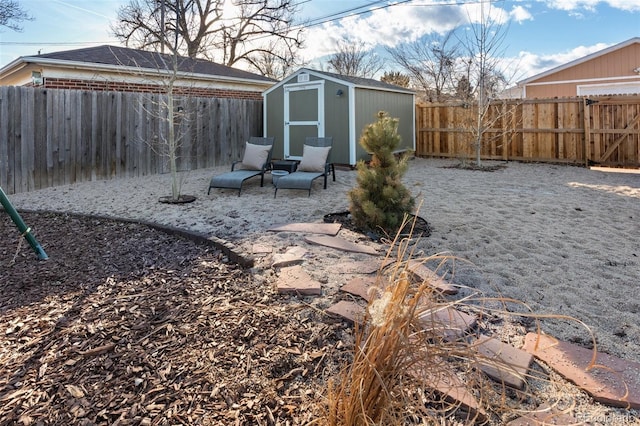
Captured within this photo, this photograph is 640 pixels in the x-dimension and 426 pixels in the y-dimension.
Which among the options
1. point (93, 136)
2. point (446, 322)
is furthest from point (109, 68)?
point (446, 322)

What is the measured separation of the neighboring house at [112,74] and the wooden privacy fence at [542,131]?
17.9 feet

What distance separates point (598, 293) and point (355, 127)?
6.90 meters

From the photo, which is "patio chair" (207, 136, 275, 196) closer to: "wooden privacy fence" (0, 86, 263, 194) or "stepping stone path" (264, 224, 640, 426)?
"wooden privacy fence" (0, 86, 263, 194)

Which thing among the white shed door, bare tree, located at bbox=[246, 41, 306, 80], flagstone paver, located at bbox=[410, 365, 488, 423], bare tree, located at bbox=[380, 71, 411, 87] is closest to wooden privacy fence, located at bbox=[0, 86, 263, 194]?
the white shed door

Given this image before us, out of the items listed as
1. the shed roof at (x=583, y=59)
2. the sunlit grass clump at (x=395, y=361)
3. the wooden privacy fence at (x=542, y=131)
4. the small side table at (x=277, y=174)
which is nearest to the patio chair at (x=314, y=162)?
the small side table at (x=277, y=174)

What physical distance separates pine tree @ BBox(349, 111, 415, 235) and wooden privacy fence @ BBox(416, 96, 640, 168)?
7335mm

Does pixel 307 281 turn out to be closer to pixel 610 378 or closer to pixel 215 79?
pixel 610 378

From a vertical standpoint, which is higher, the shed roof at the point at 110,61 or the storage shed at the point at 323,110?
the shed roof at the point at 110,61

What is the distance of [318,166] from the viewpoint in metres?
6.86

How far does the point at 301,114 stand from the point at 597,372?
343 inches

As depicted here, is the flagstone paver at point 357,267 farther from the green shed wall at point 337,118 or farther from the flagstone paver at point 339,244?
the green shed wall at point 337,118

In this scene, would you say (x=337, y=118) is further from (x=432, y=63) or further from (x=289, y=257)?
(x=432, y=63)

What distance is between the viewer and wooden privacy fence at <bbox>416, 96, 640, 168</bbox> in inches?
367

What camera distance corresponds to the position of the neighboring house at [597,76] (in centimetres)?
1391
